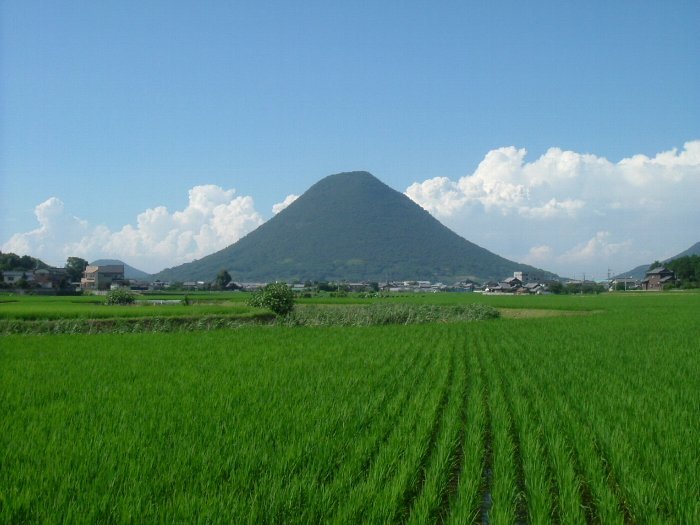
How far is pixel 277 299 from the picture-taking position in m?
32.2

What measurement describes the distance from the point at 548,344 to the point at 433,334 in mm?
5573

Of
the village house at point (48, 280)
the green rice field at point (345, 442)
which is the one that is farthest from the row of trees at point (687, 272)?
the green rice field at point (345, 442)

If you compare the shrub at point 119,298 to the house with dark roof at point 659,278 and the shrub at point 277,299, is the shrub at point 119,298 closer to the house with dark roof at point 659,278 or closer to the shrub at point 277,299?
the shrub at point 277,299

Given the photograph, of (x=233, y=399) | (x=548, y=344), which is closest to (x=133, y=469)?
(x=233, y=399)

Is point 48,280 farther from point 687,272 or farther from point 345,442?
point 687,272

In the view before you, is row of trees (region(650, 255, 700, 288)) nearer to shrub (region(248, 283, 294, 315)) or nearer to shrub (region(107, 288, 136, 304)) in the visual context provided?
shrub (region(248, 283, 294, 315))

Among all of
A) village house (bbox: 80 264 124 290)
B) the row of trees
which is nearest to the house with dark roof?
the row of trees

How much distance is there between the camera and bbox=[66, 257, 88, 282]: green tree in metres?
85.9

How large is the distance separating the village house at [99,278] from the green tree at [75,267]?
3.34 metres

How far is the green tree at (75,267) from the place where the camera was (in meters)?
85.9

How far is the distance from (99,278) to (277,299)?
2198 inches

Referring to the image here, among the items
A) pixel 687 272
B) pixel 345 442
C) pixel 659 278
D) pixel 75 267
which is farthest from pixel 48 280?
pixel 659 278

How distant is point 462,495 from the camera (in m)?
4.28

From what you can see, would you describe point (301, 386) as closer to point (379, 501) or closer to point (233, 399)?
point (233, 399)
